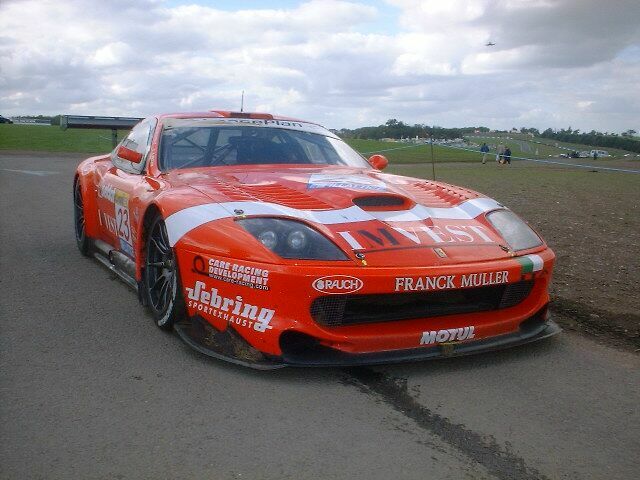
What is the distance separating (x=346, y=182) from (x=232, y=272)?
124 cm

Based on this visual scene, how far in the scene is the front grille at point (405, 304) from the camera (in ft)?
10.3

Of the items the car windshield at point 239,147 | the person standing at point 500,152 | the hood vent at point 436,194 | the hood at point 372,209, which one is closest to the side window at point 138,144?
the car windshield at point 239,147

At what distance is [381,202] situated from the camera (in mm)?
3838

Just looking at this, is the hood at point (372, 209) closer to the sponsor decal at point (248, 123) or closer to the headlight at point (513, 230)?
the headlight at point (513, 230)

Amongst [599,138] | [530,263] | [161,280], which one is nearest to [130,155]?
[161,280]

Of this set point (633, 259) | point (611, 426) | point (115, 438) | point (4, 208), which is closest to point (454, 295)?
point (611, 426)

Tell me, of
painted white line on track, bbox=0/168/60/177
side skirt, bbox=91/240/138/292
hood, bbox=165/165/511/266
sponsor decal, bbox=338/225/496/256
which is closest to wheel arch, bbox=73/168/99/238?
side skirt, bbox=91/240/138/292

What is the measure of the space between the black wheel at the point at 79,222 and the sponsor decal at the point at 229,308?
281cm

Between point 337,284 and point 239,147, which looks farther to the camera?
point 239,147

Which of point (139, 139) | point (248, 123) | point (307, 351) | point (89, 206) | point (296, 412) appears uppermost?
point (248, 123)

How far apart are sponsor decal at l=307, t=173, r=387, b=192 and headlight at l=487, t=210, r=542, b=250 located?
68 cm

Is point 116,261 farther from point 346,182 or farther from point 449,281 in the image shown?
point 449,281

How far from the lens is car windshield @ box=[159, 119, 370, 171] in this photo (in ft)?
15.4

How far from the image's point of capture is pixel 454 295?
3.38 meters
